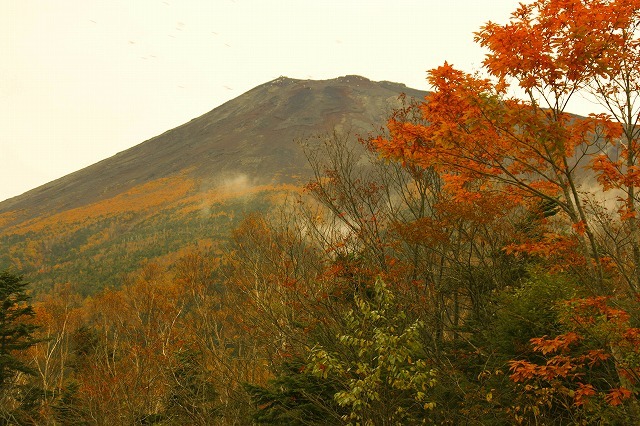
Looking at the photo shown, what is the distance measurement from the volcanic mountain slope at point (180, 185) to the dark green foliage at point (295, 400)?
41.0m

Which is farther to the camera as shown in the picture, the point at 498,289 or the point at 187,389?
the point at 187,389

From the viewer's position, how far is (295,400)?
8.75 meters

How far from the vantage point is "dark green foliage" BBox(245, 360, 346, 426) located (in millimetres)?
8414

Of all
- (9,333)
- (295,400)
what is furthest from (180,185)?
(295,400)

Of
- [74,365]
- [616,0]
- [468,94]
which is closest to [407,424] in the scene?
[468,94]

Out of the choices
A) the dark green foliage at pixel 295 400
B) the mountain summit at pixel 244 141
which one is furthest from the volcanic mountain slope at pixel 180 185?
the dark green foliage at pixel 295 400

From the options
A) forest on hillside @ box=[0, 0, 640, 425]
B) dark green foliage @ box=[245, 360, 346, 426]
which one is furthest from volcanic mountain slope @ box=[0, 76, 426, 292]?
dark green foliage @ box=[245, 360, 346, 426]

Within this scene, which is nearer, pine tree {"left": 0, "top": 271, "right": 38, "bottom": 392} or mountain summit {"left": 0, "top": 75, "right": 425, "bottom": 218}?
pine tree {"left": 0, "top": 271, "right": 38, "bottom": 392}

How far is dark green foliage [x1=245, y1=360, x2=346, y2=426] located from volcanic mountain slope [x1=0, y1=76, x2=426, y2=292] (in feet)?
134

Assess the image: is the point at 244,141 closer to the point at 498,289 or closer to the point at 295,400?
the point at 498,289

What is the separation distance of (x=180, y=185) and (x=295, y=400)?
3345 inches

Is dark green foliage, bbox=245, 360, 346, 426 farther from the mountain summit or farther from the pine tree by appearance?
the mountain summit

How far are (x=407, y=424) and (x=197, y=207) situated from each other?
72815mm

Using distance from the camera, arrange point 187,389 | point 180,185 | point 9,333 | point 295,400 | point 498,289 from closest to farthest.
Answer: point 295,400 → point 498,289 → point 187,389 → point 9,333 → point 180,185
